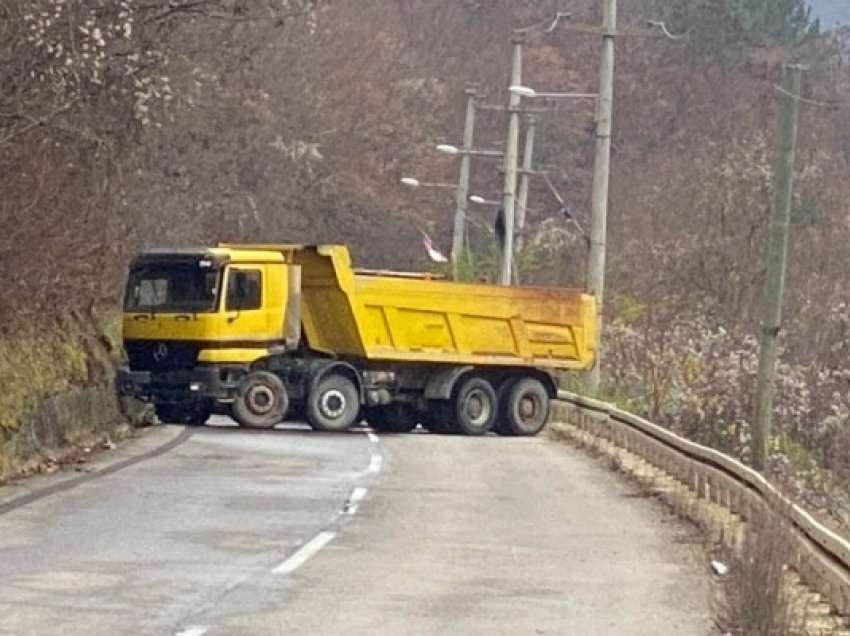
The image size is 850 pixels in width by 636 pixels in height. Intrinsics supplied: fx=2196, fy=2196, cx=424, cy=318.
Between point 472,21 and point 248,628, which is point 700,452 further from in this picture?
point 472,21

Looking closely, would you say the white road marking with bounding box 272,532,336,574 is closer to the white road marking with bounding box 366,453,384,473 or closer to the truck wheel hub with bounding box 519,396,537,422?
the white road marking with bounding box 366,453,384,473

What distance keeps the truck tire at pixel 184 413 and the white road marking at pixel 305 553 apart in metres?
16.2

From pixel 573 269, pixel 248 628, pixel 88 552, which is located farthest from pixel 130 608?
pixel 573 269

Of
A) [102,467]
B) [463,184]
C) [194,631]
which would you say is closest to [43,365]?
[102,467]

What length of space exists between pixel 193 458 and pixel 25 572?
11602 mm

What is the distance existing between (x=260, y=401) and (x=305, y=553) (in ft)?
56.0

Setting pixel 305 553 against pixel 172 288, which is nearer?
pixel 305 553

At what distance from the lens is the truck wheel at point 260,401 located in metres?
33.4

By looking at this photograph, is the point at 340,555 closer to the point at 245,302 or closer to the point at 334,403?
the point at 245,302

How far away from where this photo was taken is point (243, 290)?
3303 cm

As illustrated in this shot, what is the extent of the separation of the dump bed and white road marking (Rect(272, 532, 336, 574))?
15832mm

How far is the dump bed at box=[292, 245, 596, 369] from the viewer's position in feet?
111

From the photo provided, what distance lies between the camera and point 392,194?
7225 centimetres

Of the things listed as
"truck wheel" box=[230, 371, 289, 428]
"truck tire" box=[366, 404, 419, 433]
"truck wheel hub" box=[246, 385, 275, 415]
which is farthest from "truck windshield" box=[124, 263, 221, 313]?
"truck tire" box=[366, 404, 419, 433]
